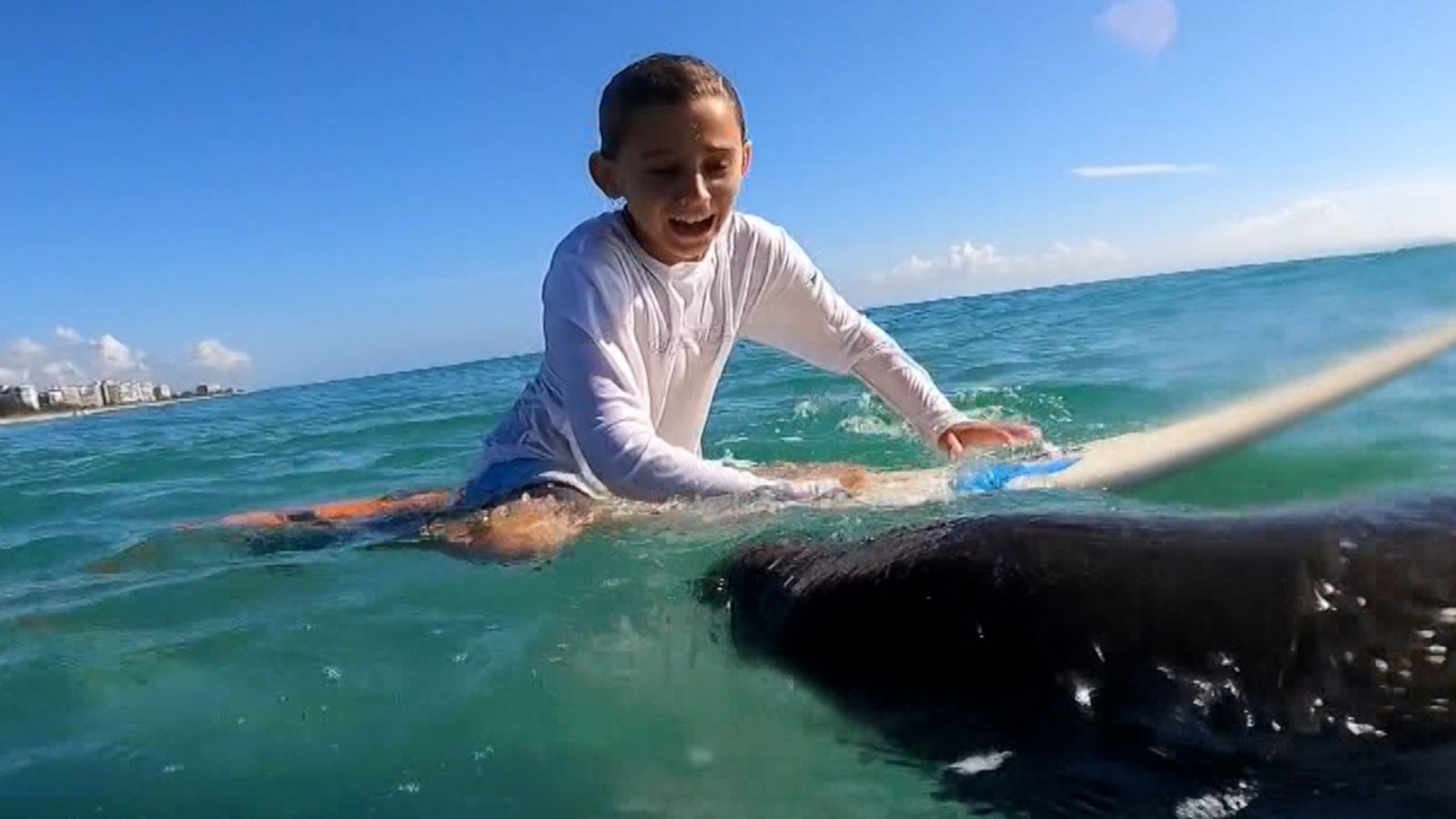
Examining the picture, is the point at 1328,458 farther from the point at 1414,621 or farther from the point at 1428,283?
the point at 1428,283

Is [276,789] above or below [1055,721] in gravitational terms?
below

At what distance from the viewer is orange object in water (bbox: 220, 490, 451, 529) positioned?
4.49 metres

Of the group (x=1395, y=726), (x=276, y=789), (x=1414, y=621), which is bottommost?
(x=276, y=789)

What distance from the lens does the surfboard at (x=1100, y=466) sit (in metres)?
3.53

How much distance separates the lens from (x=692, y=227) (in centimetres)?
369

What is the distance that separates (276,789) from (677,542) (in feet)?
4.29

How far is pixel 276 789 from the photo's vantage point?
7.04 ft

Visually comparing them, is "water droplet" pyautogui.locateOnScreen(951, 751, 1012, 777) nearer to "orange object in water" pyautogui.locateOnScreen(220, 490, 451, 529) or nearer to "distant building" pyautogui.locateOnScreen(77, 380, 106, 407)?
"orange object in water" pyautogui.locateOnScreen(220, 490, 451, 529)

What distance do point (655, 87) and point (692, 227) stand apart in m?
0.44

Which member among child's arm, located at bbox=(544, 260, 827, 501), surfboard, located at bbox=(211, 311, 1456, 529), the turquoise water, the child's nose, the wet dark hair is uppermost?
the wet dark hair

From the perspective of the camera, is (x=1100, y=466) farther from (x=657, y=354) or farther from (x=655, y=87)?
(x=655, y=87)

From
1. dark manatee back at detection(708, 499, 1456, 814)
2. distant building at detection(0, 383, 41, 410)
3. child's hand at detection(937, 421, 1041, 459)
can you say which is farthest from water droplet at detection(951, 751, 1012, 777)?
distant building at detection(0, 383, 41, 410)

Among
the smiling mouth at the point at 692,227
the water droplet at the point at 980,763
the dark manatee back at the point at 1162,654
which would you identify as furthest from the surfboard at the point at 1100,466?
the water droplet at the point at 980,763

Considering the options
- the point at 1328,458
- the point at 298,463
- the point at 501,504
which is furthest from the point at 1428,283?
the point at 501,504
